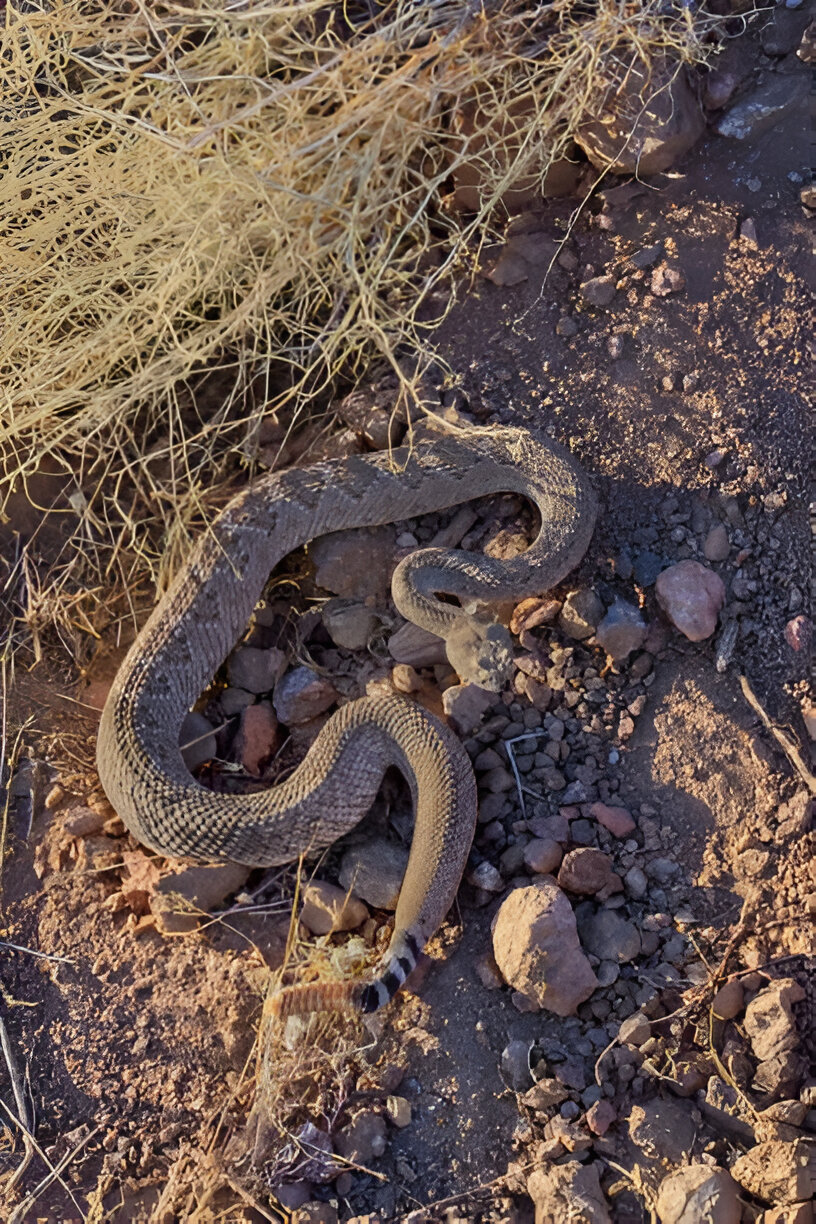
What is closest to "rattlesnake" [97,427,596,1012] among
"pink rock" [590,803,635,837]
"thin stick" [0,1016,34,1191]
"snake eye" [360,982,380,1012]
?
"snake eye" [360,982,380,1012]

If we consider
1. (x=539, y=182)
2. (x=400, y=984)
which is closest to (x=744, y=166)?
(x=539, y=182)

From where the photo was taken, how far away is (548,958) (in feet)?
8.68

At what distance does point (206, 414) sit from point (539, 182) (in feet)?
5.11

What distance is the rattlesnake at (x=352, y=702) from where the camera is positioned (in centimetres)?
292

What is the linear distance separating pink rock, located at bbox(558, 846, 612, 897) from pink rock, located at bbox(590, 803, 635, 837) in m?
0.12

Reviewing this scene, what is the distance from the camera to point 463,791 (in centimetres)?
295

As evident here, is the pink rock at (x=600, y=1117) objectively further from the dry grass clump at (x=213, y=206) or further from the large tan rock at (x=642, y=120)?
the large tan rock at (x=642, y=120)

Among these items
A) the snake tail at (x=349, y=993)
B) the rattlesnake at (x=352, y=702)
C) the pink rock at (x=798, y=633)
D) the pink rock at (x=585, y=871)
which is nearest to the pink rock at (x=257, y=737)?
the rattlesnake at (x=352, y=702)

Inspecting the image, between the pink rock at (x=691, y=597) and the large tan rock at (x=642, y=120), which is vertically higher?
the large tan rock at (x=642, y=120)

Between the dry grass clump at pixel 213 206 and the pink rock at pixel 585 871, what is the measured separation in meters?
1.60

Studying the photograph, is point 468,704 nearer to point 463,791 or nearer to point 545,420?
point 463,791

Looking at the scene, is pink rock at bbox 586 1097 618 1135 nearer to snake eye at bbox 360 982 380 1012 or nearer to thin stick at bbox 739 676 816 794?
snake eye at bbox 360 982 380 1012

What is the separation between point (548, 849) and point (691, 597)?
36.3 inches

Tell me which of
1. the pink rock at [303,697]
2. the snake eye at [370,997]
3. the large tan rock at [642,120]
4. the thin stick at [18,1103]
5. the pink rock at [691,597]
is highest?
the large tan rock at [642,120]
